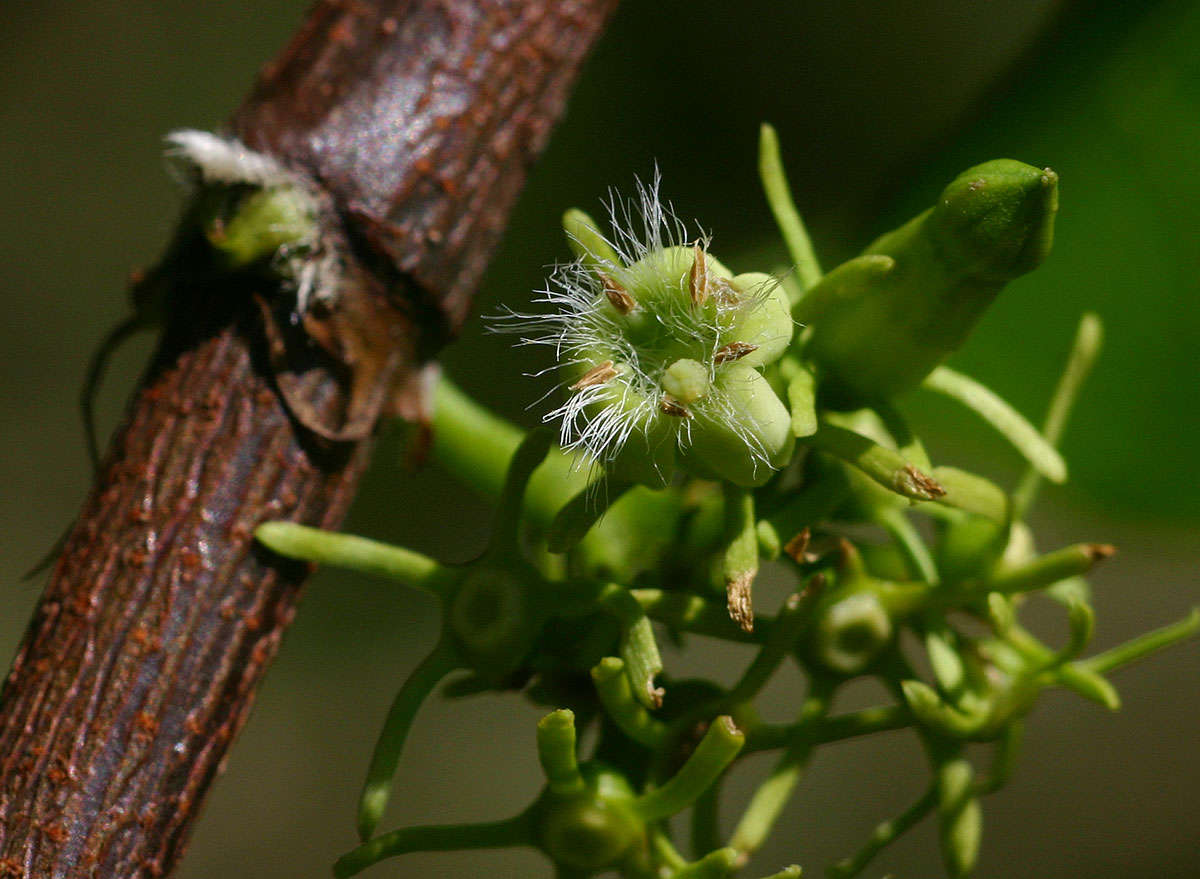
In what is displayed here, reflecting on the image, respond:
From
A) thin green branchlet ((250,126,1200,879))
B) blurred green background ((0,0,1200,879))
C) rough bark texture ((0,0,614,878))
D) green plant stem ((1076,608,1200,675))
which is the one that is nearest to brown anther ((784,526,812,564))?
thin green branchlet ((250,126,1200,879))

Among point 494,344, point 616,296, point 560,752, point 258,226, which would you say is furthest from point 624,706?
point 494,344

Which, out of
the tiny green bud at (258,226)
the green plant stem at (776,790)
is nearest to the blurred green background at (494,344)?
the tiny green bud at (258,226)

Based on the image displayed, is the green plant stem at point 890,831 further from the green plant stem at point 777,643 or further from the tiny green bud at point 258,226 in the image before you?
the tiny green bud at point 258,226

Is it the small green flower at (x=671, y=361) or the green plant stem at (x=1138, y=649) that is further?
the green plant stem at (x=1138, y=649)

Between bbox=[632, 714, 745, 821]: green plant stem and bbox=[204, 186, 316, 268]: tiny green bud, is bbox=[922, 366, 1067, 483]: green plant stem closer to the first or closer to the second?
bbox=[632, 714, 745, 821]: green plant stem

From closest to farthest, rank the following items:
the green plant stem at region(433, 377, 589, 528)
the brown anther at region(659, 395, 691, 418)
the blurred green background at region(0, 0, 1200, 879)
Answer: the brown anther at region(659, 395, 691, 418), the green plant stem at region(433, 377, 589, 528), the blurred green background at region(0, 0, 1200, 879)

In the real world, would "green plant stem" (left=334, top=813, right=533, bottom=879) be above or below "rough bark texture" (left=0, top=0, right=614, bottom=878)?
below

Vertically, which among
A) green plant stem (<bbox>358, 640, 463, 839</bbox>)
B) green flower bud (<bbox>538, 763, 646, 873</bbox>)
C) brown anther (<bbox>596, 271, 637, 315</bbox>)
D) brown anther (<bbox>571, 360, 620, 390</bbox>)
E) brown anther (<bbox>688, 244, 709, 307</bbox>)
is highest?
brown anther (<bbox>688, 244, 709, 307</bbox>)

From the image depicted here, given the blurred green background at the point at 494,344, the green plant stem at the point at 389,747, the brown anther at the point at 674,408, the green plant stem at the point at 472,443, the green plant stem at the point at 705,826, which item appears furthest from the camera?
the blurred green background at the point at 494,344
